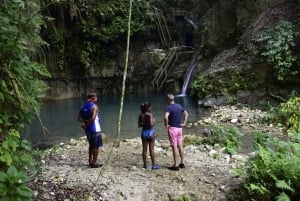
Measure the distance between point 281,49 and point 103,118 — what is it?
7.56 meters

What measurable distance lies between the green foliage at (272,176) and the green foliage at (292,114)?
5575 millimetres

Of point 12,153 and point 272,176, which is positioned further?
point 272,176

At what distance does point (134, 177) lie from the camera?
678 cm

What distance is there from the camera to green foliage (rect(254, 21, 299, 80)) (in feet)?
48.4

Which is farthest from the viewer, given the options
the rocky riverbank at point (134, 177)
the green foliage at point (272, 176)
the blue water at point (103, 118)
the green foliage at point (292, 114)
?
the blue water at point (103, 118)

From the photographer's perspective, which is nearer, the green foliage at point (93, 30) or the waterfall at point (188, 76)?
the waterfall at point (188, 76)

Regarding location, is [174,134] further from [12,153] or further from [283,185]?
[12,153]

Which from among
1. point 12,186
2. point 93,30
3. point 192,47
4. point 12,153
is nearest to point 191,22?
point 192,47

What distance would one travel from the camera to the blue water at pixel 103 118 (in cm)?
1254

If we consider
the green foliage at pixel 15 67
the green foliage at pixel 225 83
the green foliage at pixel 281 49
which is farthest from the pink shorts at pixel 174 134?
the green foliage at pixel 225 83

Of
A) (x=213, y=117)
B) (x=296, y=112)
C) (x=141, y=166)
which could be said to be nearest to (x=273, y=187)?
(x=141, y=166)

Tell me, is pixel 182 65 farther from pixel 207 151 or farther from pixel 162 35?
pixel 207 151

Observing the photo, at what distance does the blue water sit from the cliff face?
161 cm

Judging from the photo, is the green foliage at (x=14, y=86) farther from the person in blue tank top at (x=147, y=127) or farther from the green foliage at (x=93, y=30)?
the green foliage at (x=93, y=30)
